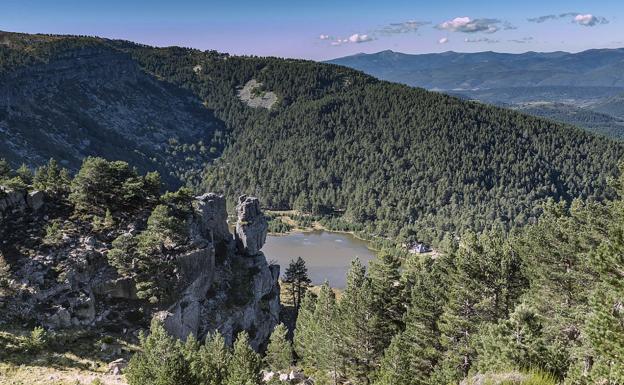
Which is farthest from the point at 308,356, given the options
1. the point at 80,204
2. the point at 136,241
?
the point at 80,204

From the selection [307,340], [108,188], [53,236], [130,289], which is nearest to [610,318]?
[307,340]

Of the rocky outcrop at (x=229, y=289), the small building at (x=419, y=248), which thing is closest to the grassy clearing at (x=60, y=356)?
the rocky outcrop at (x=229, y=289)

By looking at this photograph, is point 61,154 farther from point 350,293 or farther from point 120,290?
point 350,293

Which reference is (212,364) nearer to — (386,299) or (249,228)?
(386,299)

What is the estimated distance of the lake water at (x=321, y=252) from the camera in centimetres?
13788

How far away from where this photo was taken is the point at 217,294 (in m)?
68.6

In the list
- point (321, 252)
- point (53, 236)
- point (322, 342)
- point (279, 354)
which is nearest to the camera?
point (322, 342)

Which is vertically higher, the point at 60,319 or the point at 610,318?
the point at 610,318

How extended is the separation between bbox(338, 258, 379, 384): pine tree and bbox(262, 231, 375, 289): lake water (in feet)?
264

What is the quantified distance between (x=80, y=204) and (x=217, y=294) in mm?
22425

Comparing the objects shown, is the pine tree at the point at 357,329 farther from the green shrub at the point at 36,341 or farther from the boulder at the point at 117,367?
the green shrub at the point at 36,341

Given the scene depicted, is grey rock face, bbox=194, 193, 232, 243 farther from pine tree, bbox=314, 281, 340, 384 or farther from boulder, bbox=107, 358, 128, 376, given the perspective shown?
boulder, bbox=107, 358, 128, 376

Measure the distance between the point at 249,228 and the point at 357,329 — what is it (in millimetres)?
49232

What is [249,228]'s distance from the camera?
89.1 meters
